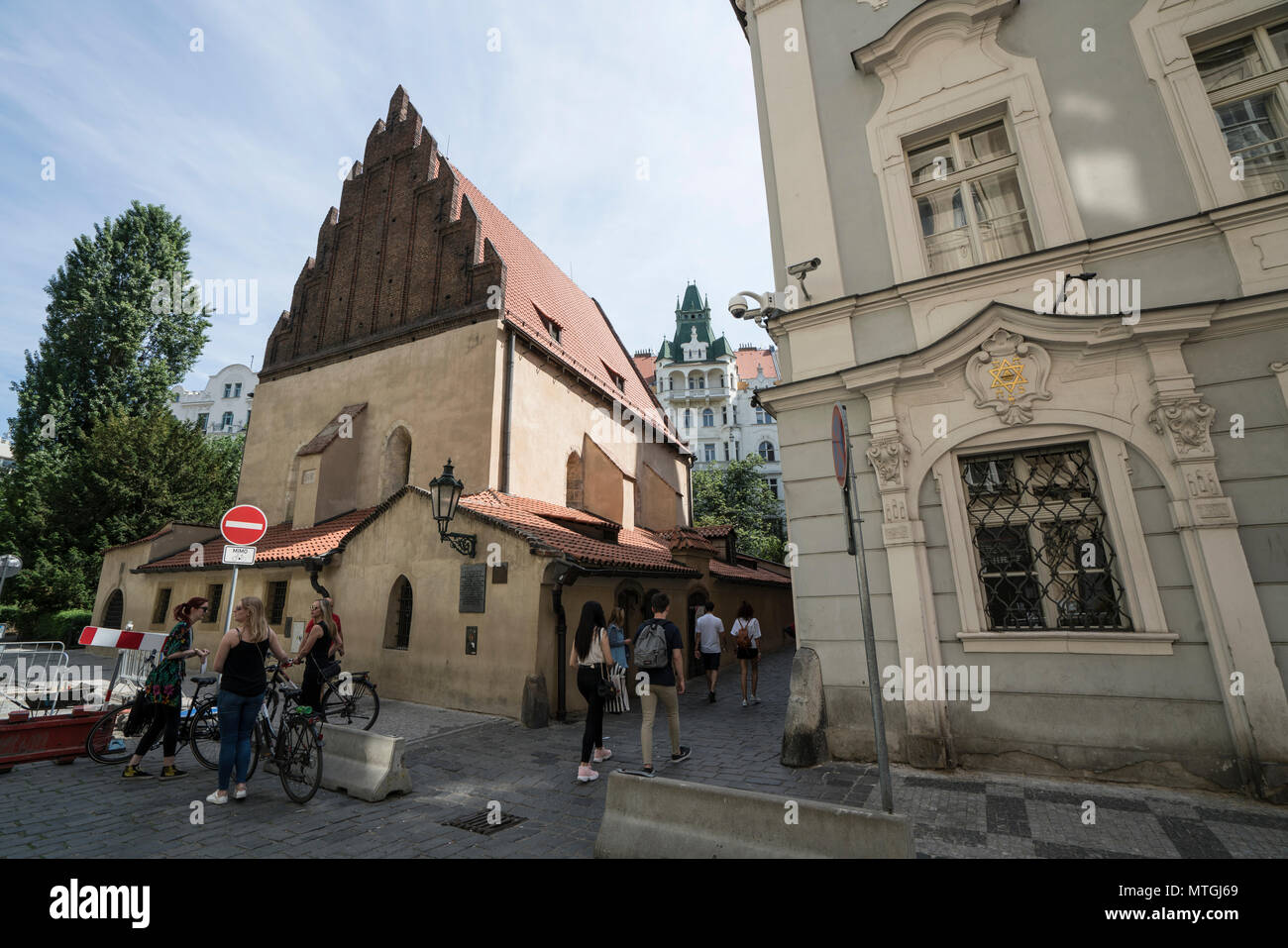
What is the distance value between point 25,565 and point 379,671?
22582 millimetres

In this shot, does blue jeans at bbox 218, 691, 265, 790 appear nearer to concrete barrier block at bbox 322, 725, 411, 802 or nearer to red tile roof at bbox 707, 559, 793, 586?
concrete barrier block at bbox 322, 725, 411, 802

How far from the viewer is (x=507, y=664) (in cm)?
920

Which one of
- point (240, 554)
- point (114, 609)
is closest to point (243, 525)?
point (240, 554)

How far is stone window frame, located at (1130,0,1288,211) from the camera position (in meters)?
5.82

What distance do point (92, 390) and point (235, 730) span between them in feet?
102

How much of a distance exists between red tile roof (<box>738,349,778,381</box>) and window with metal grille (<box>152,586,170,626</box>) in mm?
52735

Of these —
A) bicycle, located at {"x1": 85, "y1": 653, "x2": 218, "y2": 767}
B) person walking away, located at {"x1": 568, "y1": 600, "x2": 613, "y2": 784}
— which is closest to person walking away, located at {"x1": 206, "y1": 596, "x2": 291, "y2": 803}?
bicycle, located at {"x1": 85, "y1": 653, "x2": 218, "y2": 767}

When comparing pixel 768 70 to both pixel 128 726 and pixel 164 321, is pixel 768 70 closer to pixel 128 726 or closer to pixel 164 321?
pixel 128 726

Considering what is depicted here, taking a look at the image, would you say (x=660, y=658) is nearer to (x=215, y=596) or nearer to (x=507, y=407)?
(x=507, y=407)

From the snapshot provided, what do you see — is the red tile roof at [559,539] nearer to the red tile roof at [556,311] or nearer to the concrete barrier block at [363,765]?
the concrete barrier block at [363,765]

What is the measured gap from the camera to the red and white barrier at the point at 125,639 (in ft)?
24.0

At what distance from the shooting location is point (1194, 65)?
6.11m

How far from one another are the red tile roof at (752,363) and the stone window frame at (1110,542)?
2201 inches

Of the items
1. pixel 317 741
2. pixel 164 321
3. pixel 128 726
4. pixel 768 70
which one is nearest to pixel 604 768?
pixel 317 741
